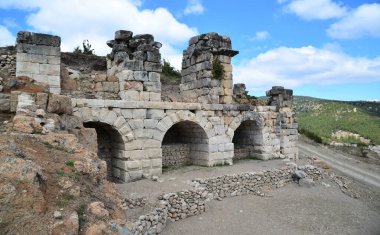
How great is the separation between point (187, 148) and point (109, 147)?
3.60 metres

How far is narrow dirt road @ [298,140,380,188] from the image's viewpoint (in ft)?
59.5

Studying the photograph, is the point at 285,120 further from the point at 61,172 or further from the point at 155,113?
the point at 61,172

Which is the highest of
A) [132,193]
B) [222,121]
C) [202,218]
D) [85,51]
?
[85,51]

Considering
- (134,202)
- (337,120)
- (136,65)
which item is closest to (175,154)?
(136,65)

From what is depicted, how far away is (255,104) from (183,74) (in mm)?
3705

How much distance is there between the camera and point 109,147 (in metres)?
12.2

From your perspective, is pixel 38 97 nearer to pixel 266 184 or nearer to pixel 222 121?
pixel 222 121

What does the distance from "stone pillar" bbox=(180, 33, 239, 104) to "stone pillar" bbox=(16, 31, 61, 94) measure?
5504mm

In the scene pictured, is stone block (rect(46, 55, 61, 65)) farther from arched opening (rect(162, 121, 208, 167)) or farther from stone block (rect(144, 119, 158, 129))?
arched opening (rect(162, 121, 208, 167))

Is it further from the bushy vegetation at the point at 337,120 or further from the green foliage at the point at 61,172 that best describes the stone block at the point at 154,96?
the bushy vegetation at the point at 337,120

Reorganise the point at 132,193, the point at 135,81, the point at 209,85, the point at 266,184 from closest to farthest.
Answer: the point at 132,193
the point at 135,81
the point at 266,184
the point at 209,85

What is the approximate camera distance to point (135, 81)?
462 inches

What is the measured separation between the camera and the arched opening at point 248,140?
15.6 meters

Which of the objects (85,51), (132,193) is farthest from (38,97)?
(85,51)
